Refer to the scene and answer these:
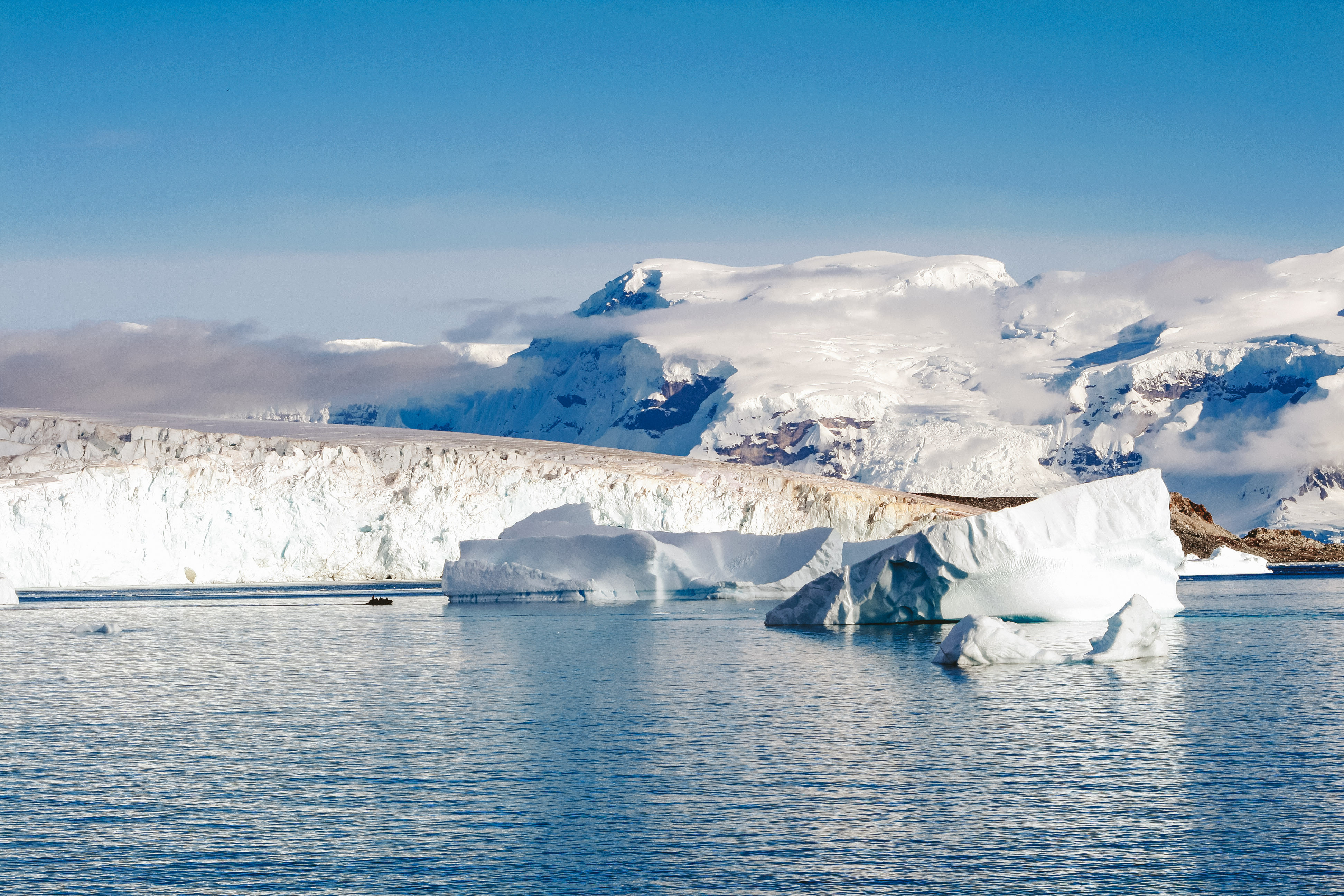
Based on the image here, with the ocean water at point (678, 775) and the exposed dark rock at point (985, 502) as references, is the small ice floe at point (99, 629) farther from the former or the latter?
the exposed dark rock at point (985, 502)

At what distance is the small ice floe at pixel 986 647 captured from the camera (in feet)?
74.6

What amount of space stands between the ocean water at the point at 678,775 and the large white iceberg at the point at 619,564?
23.7m

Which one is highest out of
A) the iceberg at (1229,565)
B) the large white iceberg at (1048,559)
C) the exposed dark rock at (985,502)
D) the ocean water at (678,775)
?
the exposed dark rock at (985,502)

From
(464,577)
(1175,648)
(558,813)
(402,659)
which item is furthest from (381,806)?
(464,577)

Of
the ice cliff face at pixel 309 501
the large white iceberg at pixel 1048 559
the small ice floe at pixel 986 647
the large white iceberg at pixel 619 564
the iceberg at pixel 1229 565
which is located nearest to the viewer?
the small ice floe at pixel 986 647

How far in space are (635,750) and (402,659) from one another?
42.2ft

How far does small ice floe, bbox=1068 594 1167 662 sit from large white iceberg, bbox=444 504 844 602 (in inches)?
1009

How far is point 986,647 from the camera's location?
22.9m

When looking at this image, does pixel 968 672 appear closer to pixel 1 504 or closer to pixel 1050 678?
pixel 1050 678

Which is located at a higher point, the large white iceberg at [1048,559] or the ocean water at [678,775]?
the large white iceberg at [1048,559]

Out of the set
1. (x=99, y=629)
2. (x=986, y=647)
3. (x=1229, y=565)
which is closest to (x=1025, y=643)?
(x=986, y=647)

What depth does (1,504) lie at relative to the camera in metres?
64.4

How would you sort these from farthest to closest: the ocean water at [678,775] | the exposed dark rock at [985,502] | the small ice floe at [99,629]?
the exposed dark rock at [985,502]
the small ice floe at [99,629]
the ocean water at [678,775]

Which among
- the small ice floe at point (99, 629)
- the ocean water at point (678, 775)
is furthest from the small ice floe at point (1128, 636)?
the small ice floe at point (99, 629)
